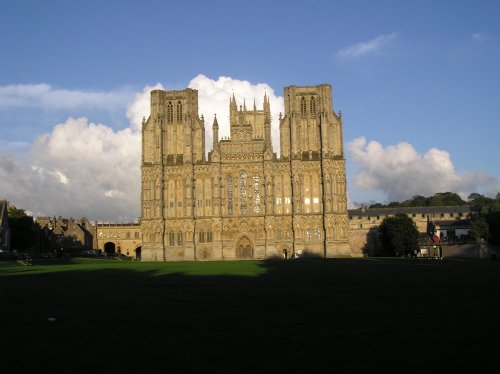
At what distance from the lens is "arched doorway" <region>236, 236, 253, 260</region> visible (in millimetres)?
91688

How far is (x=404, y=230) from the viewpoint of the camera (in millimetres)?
91312

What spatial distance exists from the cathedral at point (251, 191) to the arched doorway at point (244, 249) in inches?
6.4

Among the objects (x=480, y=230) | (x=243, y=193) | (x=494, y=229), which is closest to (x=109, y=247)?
(x=243, y=193)

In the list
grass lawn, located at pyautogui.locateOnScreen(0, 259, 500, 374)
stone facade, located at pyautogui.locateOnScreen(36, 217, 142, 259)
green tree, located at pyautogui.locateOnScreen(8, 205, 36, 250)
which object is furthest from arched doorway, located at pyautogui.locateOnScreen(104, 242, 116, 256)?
grass lawn, located at pyautogui.locateOnScreen(0, 259, 500, 374)

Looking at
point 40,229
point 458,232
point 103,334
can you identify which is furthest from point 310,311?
point 40,229

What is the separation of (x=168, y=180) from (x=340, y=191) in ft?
92.0

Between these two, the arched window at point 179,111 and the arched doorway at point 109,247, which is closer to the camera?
the arched window at point 179,111

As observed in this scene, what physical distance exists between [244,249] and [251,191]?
31.1 feet

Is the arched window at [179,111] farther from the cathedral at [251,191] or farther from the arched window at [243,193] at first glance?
the arched window at [243,193]

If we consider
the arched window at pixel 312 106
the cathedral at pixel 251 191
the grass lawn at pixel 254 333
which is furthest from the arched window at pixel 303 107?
the grass lawn at pixel 254 333

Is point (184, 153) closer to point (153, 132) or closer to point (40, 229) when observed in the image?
point (153, 132)

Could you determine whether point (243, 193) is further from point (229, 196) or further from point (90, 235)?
point (90, 235)

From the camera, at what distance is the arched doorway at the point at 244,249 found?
91.7 meters

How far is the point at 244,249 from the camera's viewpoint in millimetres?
92250
